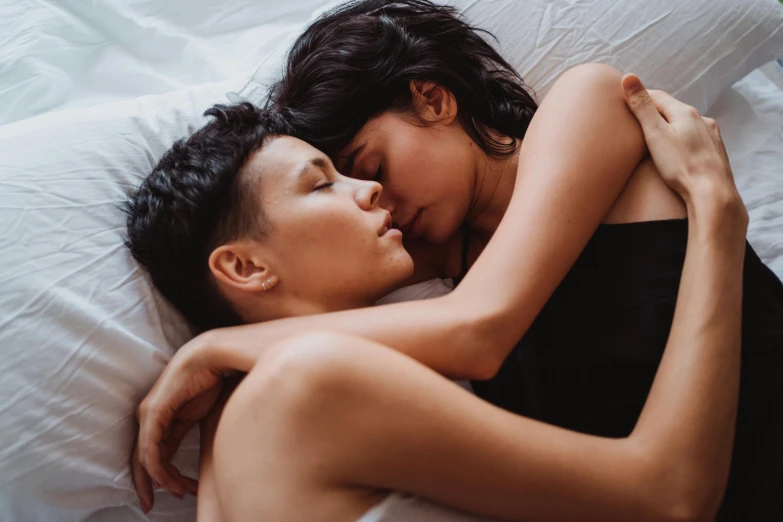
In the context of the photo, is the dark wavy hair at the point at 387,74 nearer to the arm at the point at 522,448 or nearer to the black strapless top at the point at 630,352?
the black strapless top at the point at 630,352

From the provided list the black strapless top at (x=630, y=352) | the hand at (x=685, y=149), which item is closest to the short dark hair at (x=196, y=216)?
the black strapless top at (x=630, y=352)

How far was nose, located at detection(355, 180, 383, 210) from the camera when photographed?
947 millimetres

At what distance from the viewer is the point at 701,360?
769 millimetres

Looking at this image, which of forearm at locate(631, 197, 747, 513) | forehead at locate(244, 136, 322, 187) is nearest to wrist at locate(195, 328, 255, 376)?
forehead at locate(244, 136, 322, 187)

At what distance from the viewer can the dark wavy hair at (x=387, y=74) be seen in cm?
108

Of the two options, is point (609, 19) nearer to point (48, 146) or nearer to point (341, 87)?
point (341, 87)

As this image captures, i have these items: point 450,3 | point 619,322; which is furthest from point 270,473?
Answer: point 450,3

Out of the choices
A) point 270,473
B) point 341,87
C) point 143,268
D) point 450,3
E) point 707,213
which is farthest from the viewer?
point 450,3

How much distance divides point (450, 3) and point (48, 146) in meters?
0.72

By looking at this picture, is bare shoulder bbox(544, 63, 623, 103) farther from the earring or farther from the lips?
the earring

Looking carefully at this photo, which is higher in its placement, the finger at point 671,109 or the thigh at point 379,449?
the finger at point 671,109

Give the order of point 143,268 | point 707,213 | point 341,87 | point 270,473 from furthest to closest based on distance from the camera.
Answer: point 341,87 → point 143,268 → point 707,213 → point 270,473

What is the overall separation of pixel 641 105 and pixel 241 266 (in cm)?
59

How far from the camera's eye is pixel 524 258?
0.83 m
